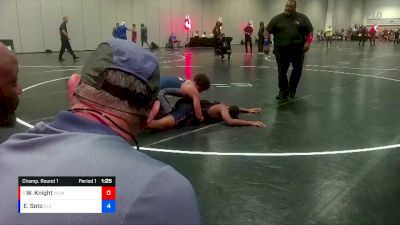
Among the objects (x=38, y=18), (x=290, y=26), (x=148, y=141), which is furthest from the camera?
(x=38, y=18)

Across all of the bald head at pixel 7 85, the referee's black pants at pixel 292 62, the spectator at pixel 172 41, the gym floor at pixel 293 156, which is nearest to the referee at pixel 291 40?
the referee's black pants at pixel 292 62

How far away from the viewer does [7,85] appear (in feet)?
6.56

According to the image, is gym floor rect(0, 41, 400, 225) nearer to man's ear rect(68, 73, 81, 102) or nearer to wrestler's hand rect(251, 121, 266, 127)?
wrestler's hand rect(251, 121, 266, 127)

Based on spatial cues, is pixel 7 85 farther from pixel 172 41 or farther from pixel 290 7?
pixel 172 41

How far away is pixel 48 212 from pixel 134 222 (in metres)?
0.21

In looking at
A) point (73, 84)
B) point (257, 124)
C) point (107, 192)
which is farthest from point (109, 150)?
point (257, 124)

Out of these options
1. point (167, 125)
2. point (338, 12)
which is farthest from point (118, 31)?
point (338, 12)

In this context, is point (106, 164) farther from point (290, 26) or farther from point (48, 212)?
point (290, 26)

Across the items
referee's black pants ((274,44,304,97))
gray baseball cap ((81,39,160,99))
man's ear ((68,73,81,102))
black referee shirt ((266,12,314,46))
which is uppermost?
black referee shirt ((266,12,314,46))

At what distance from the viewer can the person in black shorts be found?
5.34 m

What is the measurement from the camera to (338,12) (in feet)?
143
